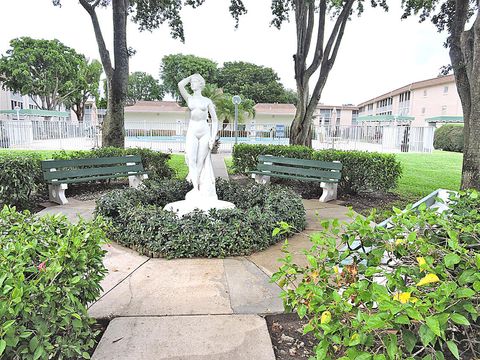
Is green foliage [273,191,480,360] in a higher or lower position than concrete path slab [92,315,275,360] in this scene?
higher

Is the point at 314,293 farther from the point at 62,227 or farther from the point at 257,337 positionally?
the point at 62,227

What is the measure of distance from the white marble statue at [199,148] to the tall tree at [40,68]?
3587 centimetres

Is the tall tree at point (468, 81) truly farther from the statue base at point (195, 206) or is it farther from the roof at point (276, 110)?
the roof at point (276, 110)

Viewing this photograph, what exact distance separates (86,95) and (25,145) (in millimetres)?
30808

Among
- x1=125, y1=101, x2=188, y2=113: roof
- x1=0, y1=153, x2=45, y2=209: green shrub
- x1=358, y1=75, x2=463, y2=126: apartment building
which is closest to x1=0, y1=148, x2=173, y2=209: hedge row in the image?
x1=0, y1=153, x2=45, y2=209: green shrub

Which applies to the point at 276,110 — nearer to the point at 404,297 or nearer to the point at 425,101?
the point at 425,101

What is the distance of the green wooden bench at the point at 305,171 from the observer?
743cm

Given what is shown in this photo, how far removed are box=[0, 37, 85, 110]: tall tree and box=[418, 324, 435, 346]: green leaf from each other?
133 ft

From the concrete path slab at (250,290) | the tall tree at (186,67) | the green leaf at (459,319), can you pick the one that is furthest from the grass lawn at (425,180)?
the tall tree at (186,67)

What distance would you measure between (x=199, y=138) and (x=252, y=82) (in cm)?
4406

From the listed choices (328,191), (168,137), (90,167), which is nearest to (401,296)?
(328,191)

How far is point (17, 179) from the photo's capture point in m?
6.13

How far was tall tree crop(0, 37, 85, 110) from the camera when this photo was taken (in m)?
34.6

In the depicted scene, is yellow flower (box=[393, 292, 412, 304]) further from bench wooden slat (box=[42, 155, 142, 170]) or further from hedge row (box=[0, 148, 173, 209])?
bench wooden slat (box=[42, 155, 142, 170])
